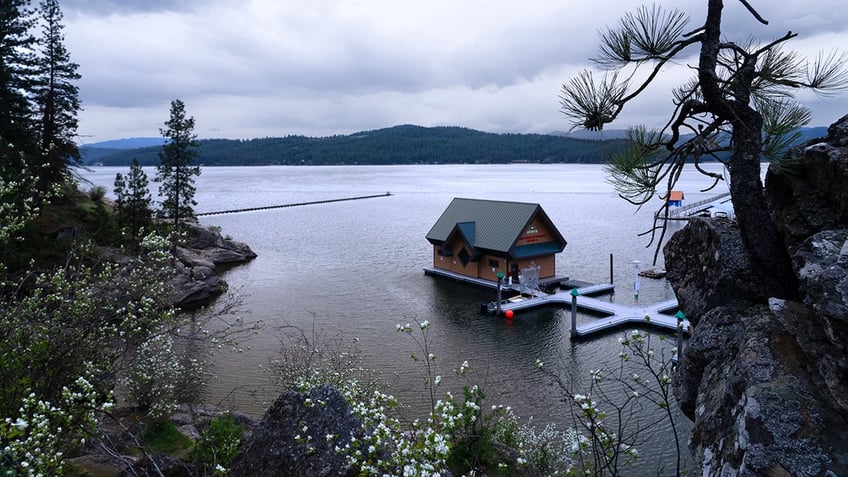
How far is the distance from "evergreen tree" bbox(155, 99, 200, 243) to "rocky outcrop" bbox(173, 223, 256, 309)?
1680mm

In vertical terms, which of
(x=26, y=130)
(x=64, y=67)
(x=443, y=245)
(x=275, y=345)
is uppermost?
(x=64, y=67)

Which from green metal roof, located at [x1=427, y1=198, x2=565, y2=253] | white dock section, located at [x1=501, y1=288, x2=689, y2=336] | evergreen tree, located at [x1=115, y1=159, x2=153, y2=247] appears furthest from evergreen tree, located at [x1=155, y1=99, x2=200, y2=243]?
white dock section, located at [x1=501, y1=288, x2=689, y2=336]

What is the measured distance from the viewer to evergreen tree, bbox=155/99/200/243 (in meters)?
33.8

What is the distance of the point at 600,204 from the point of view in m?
91.7

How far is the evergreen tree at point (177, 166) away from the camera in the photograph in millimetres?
33812

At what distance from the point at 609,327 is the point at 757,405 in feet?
74.4

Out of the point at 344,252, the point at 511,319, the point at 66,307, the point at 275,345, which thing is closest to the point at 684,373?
the point at 66,307

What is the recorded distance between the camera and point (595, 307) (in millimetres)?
27875

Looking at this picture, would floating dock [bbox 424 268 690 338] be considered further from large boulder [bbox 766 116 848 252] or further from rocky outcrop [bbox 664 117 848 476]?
large boulder [bbox 766 116 848 252]

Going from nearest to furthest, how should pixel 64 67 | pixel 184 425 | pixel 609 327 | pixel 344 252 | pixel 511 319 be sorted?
pixel 184 425 → pixel 609 327 → pixel 511 319 → pixel 64 67 → pixel 344 252

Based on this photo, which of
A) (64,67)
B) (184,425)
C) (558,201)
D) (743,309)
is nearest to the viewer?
(743,309)

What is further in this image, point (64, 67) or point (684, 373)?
point (64, 67)

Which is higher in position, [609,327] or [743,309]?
[743,309]

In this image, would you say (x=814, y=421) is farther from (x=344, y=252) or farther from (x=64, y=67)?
(x=344, y=252)
